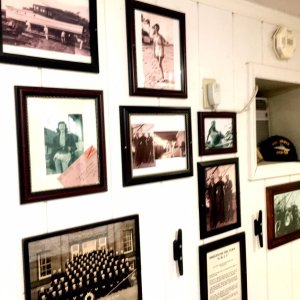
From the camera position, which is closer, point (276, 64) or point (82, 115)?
point (82, 115)

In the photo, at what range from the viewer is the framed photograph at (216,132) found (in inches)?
53.6

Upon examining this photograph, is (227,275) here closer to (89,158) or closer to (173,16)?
(89,158)

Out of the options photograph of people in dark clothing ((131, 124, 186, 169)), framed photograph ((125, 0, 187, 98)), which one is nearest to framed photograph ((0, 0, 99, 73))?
framed photograph ((125, 0, 187, 98))

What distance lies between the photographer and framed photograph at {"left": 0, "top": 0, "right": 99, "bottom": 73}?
→ 90cm

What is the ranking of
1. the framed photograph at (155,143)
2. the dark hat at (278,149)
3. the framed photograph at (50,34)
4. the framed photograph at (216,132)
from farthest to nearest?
1. the dark hat at (278,149)
2. the framed photograph at (216,132)
3. the framed photograph at (155,143)
4. the framed photograph at (50,34)

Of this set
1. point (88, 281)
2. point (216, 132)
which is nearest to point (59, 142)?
point (88, 281)

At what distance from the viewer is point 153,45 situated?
1.20 metres

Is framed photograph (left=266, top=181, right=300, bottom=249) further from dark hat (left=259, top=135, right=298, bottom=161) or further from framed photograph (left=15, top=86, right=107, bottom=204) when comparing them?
framed photograph (left=15, top=86, right=107, bottom=204)

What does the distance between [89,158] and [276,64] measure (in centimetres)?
114

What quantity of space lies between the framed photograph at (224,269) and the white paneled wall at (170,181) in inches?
1.6

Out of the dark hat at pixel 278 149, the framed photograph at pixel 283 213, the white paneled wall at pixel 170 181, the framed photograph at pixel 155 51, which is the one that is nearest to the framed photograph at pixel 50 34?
the white paneled wall at pixel 170 181

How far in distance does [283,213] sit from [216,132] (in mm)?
673

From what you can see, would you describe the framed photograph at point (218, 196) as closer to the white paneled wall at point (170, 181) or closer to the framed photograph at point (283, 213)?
the white paneled wall at point (170, 181)

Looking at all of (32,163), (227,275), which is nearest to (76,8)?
(32,163)
